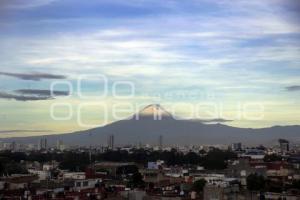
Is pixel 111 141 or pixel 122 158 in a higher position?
pixel 111 141

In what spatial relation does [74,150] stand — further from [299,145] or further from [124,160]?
[299,145]

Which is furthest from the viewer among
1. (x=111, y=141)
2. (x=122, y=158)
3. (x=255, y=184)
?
(x=122, y=158)

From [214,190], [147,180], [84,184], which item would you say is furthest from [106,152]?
[214,190]

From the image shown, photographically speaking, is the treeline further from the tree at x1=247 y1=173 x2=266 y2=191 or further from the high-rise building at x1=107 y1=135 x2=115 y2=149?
the tree at x1=247 y1=173 x2=266 y2=191

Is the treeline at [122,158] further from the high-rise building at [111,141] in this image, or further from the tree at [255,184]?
the tree at [255,184]

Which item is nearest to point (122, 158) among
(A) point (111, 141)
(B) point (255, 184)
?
(A) point (111, 141)

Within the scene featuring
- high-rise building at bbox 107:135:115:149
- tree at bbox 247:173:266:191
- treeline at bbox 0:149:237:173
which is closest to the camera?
tree at bbox 247:173:266:191

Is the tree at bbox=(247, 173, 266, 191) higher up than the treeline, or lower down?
lower down

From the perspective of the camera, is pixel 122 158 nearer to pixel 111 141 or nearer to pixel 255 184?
pixel 111 141

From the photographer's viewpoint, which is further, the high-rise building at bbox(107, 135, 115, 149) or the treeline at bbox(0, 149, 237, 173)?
the high-rise building at bbox(107, 135, 115, 149)

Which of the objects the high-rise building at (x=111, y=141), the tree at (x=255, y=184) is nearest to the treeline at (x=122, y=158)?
the high-rise building at (x=111, y=141)

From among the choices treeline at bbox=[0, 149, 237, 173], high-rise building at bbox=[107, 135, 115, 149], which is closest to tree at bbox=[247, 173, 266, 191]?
treeline at bbox=[0, 149, 237, 173]
